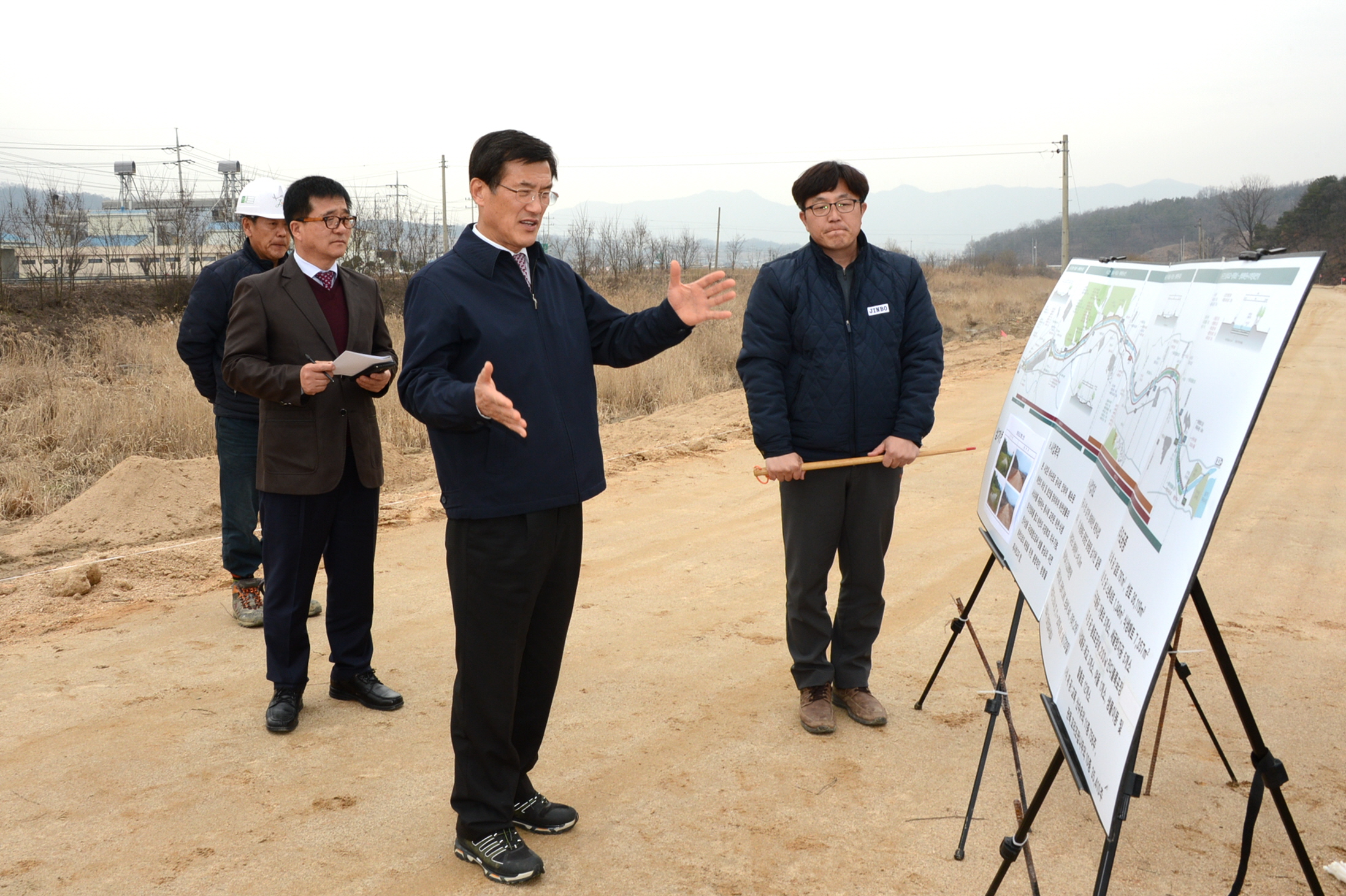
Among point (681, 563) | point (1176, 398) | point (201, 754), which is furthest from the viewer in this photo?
point (681, 563)

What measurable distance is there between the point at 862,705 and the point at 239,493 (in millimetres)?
3208

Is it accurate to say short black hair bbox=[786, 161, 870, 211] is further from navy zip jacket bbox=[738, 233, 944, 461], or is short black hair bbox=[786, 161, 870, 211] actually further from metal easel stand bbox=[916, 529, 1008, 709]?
metal easel stand bbox=[916, 529, 1008, 709]

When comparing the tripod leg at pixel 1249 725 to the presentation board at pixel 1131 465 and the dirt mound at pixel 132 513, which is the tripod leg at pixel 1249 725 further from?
the dirt mound at pixel 132 513

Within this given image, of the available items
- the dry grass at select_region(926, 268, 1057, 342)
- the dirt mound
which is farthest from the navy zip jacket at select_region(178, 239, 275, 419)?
the dry grass at select_region(926, 268, 1057, 342)

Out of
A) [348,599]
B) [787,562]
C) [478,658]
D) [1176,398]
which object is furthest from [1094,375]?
[348,599]

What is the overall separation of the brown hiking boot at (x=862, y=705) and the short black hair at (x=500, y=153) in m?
2.41

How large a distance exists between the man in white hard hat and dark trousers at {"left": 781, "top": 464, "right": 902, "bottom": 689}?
270cm

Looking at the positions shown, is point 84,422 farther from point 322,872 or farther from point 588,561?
point 322,872

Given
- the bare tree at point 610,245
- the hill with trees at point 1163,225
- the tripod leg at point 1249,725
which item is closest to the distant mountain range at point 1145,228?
the hill with trees at point 1163,225

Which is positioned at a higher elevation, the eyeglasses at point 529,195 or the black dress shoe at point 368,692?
the eyeglasses at point 529,195

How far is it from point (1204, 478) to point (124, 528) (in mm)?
7002

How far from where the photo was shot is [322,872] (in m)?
2.86

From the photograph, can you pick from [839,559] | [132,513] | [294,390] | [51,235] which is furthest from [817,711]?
[51,235]

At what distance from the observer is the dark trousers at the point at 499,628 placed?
2742mm
